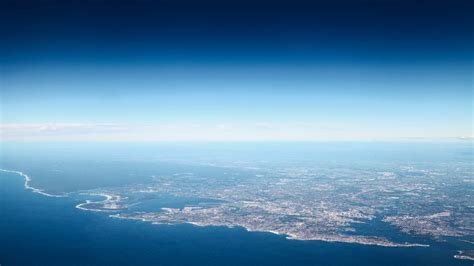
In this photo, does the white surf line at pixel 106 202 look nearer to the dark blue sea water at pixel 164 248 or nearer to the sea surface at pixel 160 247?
the sea surface at pixel 160 247

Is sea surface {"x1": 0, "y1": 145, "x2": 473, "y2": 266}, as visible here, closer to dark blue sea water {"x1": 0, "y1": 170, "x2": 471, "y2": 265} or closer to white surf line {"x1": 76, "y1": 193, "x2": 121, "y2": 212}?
dark blue sea water {"x1": 0, "y1": 170, "x2": 471, "y2": 265}

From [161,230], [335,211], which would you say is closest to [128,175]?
[161,230]

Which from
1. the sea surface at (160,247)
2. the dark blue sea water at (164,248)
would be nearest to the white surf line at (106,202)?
the sea surface at (160,247)

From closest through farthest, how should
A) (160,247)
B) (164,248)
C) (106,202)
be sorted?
(164,248) → (160,247) → (106,202)

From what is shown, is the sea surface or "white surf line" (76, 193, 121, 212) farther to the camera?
"white surf line" (76, 193, 121, 212)

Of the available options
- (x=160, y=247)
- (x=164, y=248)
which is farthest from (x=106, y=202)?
(x=164, y=248)

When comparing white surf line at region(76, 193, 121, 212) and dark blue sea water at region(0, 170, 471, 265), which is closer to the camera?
dark blue sea water at region(0, 170, 471, 265)

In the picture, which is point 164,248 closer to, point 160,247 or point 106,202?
point 160,247

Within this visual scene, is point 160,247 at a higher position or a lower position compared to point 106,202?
lower

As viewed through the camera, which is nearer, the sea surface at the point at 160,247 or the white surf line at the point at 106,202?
the sea surface at the point at 160,247

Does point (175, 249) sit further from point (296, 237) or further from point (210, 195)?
point (210, 195)

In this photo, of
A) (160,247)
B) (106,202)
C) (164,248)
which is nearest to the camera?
(164,248)

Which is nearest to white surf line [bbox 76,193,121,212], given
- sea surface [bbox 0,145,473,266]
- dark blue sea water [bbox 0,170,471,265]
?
sea surface [bbox 0,145,473,266]
